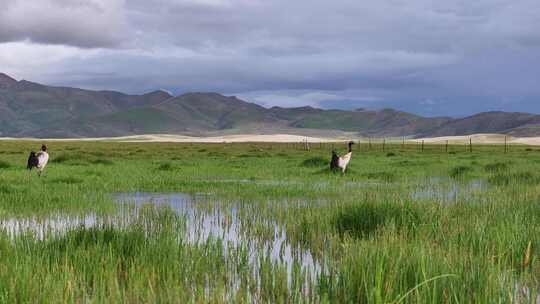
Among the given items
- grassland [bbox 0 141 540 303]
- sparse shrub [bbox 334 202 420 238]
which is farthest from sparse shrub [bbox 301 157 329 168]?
sparse shrub [bbox 334 202 420 238]

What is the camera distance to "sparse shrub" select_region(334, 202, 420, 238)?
10977mm

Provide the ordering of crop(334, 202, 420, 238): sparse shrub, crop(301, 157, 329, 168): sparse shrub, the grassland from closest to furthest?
the grassland, crop(334, 202, 420, 238): sparse shrub, crop(301, 157, 329, 168): sparse shrub

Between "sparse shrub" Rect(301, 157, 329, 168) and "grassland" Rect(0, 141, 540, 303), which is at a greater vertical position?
"grassland" Rect(0, 141, 540, 303)

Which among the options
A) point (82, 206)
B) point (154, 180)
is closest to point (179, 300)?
point (82, 206)

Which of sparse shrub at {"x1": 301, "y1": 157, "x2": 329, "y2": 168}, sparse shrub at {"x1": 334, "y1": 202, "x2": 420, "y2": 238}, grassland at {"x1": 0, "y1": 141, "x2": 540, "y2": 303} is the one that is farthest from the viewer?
sparse shrub at {"x1": 301, "y1": 157, "x2": 329, "y2": 168}

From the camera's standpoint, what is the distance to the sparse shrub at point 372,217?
36.0 feet

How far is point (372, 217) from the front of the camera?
11328 millimetres

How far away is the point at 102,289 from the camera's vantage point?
6.21 metres

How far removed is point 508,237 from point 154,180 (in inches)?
648

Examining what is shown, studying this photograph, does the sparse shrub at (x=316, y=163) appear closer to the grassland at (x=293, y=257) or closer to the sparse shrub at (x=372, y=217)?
the grassland at (x=293, y=257)

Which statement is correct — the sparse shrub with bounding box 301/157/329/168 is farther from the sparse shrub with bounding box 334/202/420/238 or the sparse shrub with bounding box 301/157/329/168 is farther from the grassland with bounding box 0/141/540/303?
the sparse shrub with bounding box 334/202/420/238

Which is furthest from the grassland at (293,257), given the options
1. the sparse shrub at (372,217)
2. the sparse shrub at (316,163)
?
the sparse shrub at (316,163)

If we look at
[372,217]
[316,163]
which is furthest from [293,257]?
[316,163]

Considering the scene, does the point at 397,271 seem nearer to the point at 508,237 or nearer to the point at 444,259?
the point at 444,259
